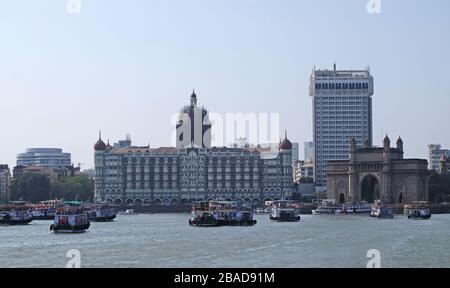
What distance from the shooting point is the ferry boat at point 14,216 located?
161 ft

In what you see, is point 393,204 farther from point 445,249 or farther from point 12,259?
point 12,259

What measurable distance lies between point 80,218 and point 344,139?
205ft

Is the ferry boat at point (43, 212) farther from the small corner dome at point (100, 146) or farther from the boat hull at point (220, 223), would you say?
the small corner dome at point (100, 146)

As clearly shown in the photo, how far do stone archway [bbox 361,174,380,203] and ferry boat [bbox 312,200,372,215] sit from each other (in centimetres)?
564

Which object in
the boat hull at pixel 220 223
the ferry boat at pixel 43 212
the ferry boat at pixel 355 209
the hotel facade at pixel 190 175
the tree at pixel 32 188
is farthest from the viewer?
the hotel facade at pixel 190 175

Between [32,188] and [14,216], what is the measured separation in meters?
29.6

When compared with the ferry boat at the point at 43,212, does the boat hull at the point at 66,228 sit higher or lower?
lower

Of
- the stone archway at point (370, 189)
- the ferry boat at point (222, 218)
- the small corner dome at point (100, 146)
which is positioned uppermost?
the small corner dome at point (100, 146)

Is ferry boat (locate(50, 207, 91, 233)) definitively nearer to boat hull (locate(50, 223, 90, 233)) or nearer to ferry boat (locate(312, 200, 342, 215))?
boat hull (locate(50, 223, 90, 233))

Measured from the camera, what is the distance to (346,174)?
77.6 m

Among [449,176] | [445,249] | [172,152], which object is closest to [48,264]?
[445,249]

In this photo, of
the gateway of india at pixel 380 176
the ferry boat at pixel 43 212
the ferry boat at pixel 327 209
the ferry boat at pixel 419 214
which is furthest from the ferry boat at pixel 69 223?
the gateway of india at pixel 380 176

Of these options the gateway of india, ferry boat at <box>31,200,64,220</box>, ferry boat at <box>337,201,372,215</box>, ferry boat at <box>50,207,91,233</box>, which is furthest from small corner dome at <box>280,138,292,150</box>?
ferry boat at <box>50,207,91,233</box>

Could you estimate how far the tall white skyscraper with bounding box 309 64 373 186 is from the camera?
96.8 meters
